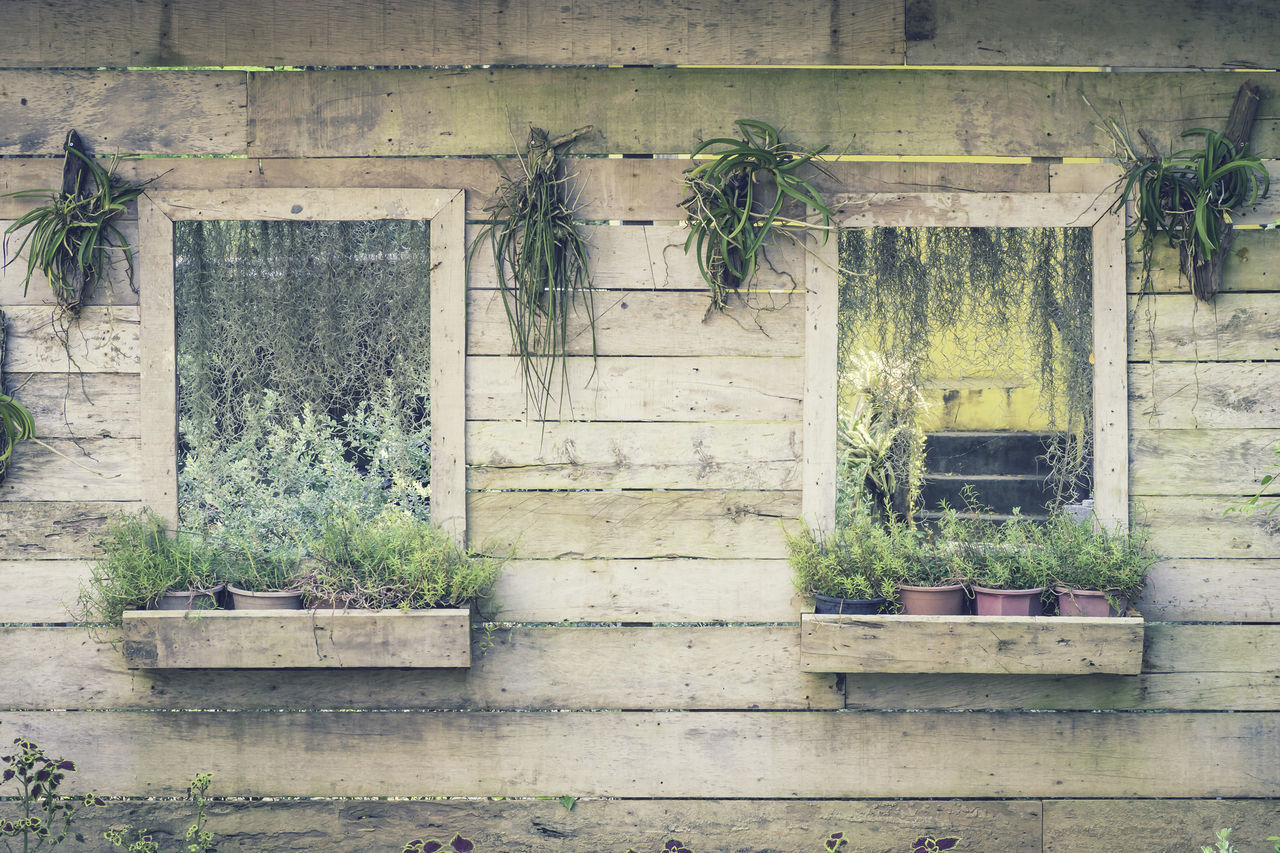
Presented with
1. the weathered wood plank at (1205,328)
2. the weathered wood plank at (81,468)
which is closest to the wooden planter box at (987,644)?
the weathered wood plank at (1205,328)

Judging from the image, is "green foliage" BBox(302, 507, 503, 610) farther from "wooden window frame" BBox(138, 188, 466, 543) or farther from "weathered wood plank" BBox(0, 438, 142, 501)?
"weathered wood plank" BBox(0, 438, 142, 501)

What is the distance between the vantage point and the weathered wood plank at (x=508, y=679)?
8.84 ft

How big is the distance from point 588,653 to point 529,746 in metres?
0.29

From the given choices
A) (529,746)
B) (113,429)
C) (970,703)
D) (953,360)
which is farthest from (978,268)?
(113,429)

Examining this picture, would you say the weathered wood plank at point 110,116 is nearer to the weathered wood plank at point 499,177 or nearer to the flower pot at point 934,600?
the weathered wood plank at point 499,177

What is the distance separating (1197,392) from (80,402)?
290cm

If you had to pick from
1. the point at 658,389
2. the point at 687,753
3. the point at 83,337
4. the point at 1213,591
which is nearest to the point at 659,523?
the point at 658,389

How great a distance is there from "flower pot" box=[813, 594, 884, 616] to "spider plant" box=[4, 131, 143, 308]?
1.95 m

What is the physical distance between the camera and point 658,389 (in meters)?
2.69

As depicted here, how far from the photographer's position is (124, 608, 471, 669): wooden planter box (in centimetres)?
251

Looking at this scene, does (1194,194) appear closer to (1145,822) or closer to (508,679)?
(1145,822)

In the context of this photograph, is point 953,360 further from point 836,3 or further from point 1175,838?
point 1175,838

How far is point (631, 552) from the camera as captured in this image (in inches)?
107

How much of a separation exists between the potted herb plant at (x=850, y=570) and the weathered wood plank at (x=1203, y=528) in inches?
27.2
